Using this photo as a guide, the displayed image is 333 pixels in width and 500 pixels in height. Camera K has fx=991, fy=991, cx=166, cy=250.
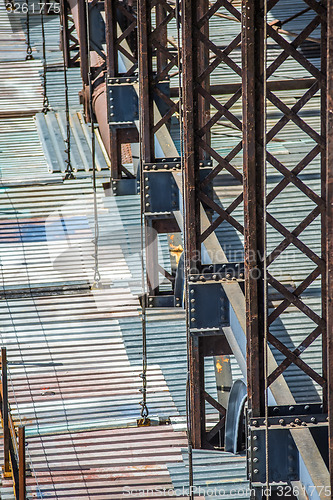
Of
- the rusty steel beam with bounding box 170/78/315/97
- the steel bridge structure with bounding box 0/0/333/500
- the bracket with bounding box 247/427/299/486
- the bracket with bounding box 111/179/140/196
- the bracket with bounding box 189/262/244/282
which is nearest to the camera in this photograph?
the steel bridge structure with bounding box 0/0/333/500

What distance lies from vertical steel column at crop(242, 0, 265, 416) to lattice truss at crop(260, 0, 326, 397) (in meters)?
0.11

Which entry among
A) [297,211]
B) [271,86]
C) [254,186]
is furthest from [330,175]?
[271,86]

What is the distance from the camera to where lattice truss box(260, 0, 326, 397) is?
8.22 metres

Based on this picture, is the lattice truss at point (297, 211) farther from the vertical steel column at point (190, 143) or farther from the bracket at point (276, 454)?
the vertical steel column at point (190, 143)

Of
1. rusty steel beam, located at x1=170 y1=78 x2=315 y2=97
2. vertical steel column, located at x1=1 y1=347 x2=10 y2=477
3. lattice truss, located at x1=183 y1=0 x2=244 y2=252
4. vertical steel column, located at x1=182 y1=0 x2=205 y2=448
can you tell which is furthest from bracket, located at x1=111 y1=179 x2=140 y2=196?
vertical steel column, located at x1=1 y1=347 x2=10 y2=477

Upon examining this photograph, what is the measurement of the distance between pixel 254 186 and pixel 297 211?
353 inches

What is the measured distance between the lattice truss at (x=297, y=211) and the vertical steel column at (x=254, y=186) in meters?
0.11

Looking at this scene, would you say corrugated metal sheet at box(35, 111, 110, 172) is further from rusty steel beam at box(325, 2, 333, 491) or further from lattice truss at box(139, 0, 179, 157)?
rusty steel beam at box(325, 2, 333, 491)

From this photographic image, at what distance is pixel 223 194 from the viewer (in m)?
17.5

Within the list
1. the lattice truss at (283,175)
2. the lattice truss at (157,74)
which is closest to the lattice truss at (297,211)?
the lattice truss at (283,175)

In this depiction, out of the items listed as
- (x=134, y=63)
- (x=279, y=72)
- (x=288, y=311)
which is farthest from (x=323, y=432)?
(x=279, y=72)

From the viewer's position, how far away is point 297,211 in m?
17.3

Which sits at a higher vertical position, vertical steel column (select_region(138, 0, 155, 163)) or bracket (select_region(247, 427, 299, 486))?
vertical steel column (select_region(138, 0, 155, 163))

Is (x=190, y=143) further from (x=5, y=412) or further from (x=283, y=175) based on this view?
(x=5, y=412)
